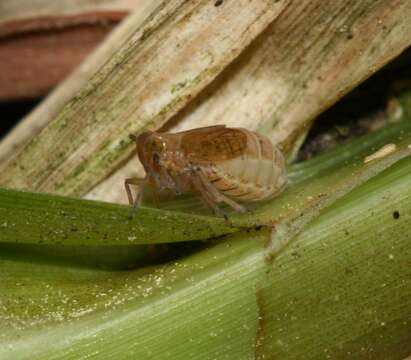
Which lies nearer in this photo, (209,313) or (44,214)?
(44,214)

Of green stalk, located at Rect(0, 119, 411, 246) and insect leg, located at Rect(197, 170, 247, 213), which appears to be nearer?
green stalk, located at Rect(0, 119, 411, 246)

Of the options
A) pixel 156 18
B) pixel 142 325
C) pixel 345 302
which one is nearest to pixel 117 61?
pixel 156 18

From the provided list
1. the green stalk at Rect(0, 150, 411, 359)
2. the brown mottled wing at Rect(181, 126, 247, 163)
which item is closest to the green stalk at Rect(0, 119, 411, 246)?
the green stalk at Rect(0, 150, 411, 359)

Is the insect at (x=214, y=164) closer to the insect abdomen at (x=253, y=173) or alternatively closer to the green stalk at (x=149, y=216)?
the insect abdomen at (x=253, y=173)

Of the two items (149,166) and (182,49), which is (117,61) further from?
(149,166)

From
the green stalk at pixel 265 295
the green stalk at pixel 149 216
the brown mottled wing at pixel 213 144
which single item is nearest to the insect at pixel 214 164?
the brown mottled wing at pixel 213 144

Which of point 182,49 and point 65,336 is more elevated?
point 182,49

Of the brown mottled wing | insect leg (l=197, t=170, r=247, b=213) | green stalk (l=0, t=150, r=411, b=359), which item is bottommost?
green stalk (l=0, t=150, r=411, b=359)

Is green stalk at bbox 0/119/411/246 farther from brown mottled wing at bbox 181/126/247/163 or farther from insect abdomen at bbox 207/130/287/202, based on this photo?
brown mottled wing at bbox 181/126/247/163
